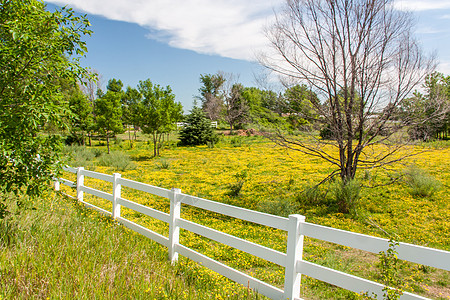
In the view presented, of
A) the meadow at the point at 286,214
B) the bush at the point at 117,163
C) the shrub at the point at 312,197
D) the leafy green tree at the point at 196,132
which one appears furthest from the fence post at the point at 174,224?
the leafy green tree at the point at 196,132

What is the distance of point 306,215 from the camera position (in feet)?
30.0

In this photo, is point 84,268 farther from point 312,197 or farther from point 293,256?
point 312,197

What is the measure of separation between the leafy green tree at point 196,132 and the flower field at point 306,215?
1445 cm

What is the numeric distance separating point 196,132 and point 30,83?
89.1ft

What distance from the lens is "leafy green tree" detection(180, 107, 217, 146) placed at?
31952 millimetres

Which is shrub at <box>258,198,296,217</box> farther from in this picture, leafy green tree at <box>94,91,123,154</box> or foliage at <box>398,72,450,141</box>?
leafy green tree at <box>94,91,123,154</box>

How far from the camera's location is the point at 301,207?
389 inches

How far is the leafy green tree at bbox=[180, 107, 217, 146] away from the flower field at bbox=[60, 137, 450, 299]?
47.4 ft

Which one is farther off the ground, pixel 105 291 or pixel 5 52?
pixel 5 52

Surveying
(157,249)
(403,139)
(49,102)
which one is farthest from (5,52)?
(403,139)

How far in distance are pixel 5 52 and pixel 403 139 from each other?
1043cm

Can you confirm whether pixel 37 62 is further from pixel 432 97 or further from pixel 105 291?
pixel 432 97

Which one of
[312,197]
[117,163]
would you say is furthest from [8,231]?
Answer: [117,163]

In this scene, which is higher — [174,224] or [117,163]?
[174,224]
